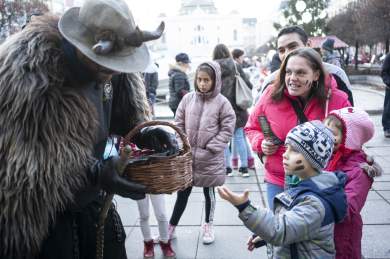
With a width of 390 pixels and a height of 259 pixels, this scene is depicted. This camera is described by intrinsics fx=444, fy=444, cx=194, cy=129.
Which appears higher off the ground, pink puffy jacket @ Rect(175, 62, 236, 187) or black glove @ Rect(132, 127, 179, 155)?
black glove @ Rect(132, 127, 179, 155)

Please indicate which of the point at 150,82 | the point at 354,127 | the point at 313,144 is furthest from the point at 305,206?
the point at 150,82

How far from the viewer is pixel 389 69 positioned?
8492 mm

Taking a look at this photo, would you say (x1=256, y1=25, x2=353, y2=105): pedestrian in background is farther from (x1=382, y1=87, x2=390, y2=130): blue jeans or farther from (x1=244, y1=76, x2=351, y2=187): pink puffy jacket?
(x1=382, y1=87, x2=390, y2=130): blue jeans


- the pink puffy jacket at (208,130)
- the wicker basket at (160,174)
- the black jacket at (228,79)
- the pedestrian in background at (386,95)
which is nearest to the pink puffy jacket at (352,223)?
the wicker basket at (160,174)

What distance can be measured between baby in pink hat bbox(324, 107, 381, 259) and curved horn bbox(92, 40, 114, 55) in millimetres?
1402

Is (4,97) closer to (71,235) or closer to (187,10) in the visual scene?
(71,235)

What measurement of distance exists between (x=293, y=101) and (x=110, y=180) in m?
1.52

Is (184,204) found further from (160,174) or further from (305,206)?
(305,206)

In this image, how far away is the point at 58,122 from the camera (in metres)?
1.91

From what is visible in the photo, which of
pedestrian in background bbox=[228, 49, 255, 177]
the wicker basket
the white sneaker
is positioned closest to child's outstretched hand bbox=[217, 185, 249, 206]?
the wicker basket

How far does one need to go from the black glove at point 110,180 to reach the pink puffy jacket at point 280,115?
4.21ft

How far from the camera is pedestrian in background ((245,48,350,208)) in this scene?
2846mm

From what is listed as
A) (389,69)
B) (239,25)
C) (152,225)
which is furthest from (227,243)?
(239,25)

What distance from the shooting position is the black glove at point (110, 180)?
1913 mm
